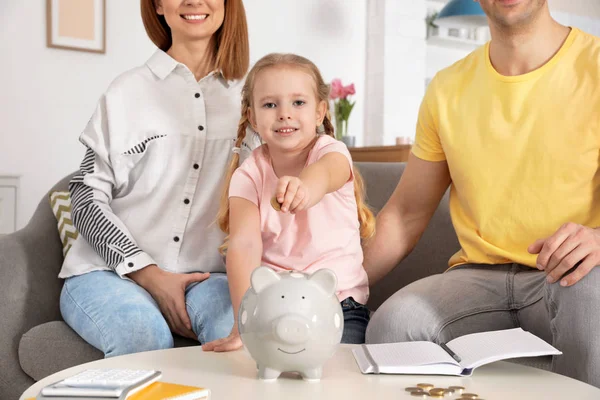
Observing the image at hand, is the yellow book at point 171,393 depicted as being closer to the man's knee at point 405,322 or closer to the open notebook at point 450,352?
the open notebook at point 450,352

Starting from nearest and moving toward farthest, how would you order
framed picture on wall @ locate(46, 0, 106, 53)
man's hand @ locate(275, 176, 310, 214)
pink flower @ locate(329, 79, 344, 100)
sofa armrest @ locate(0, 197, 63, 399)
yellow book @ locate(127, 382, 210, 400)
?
yellow book @ locate(127, 382, 210, 400) < man's hand @ locate(275, 176, 310, 214) < sofa armrest @ locate(0, 197, 63, 399) < framed picture on wall @ locate(46, 0, 106, 53) < pink flower @ locate(329, 79, 344, 100)

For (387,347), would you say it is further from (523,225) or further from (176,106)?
(176,106)

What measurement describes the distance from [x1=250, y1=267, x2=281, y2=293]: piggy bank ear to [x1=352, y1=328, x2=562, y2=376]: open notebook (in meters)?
0.20

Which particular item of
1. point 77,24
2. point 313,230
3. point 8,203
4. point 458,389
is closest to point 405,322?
point 313,230

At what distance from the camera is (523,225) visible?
1573mm

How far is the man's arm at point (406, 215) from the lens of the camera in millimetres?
1777

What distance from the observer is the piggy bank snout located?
98 cm

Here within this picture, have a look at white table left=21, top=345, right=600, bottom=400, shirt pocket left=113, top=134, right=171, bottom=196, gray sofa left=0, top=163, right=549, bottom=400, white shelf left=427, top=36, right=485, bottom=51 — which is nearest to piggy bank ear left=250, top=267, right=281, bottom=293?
white table left=21, top=345, right=600, bottom=400

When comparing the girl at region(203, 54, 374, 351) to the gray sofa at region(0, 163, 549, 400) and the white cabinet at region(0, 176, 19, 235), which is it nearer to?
the gray sofa at region(0, 163, 549, 400)

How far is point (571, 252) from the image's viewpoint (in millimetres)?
1293

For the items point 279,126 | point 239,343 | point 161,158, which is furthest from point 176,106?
point 239,343

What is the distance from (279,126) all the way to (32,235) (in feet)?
2.61

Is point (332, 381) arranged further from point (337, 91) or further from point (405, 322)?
point (337, 91)

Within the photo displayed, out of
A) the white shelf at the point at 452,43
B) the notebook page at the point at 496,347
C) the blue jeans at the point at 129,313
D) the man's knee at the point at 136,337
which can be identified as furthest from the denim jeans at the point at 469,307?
the white shelf at the point at 452,43
